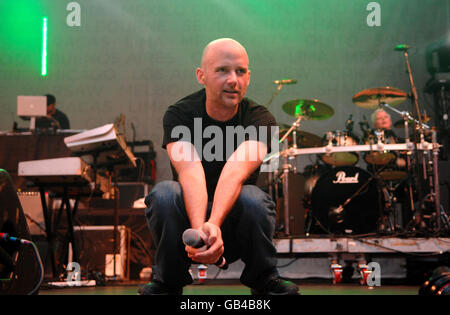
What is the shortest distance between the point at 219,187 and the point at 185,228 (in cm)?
Result: 17

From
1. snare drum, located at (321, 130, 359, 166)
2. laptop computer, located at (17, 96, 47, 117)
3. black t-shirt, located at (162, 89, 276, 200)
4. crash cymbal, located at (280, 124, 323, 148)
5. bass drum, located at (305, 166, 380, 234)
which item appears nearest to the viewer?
black t-shirt, located at (162, 89, 276, 200)

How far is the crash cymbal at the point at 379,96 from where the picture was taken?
4266mm

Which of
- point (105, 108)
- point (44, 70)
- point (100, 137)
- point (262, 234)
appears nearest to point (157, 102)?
point (105, 108)

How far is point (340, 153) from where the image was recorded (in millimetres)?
4508

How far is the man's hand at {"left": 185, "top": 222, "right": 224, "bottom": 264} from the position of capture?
1100 mm

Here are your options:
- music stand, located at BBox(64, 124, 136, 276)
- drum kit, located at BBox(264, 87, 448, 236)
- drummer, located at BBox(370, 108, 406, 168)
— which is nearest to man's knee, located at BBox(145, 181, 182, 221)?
music stand, located at BBox(64, 124, 136, 276)

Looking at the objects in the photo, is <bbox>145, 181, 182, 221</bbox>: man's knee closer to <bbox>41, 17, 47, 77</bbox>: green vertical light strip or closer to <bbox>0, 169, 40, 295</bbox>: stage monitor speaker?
<bbox>0, 169, 40, 295</bbox>: stage monitor speaker

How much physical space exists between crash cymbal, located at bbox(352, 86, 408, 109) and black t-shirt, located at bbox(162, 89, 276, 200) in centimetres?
302

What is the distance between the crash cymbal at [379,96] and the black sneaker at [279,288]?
3.30m

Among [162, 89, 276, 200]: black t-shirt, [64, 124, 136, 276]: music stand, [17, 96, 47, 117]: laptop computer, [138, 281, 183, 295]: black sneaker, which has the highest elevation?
[17, 96, 47, 117]: laptop computer

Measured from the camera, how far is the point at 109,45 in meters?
5.05

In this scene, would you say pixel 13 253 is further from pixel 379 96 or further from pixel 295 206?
pixel 379 96

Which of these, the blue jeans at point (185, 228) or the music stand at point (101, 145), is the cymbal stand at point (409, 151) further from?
the blue jeans at point (185, 228)

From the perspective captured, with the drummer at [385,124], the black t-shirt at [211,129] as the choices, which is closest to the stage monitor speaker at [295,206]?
the drummer at [385,124]
